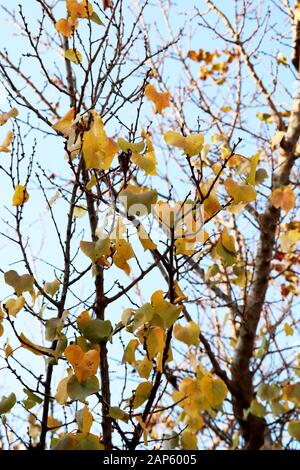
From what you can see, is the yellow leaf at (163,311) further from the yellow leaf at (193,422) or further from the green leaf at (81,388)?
the yellow leaf at (193,422)

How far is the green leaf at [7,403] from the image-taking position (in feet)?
4.03

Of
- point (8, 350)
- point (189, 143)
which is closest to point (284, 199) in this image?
point (189, 143)

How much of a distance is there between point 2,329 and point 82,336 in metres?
0.19

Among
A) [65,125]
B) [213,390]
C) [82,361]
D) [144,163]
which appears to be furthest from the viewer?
[213,390]

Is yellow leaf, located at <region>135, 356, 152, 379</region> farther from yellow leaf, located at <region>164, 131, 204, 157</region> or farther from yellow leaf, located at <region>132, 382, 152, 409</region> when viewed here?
yellow leaf, located at <region>164, 131, 204, 157</region>

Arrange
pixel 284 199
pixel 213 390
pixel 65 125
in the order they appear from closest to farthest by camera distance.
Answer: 1. pixel 65 125
2. pixel 213 390
3. pixel 284 199

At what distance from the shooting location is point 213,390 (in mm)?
1414

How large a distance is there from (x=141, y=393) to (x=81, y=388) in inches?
7.4

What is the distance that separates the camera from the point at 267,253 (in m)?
2.77

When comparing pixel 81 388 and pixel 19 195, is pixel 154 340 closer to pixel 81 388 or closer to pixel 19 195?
pixel 81 388

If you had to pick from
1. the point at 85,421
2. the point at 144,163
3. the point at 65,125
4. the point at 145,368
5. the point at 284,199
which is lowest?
the point at 85,421

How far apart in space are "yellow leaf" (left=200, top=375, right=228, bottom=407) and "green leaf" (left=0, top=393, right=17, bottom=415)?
447 mm
